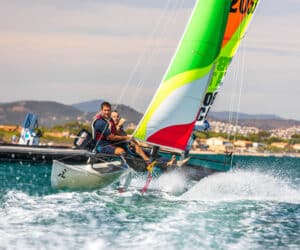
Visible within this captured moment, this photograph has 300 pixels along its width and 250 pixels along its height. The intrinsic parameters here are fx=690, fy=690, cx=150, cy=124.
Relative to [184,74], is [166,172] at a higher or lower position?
lower

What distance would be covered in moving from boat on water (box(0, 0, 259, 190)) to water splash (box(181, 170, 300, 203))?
1.34ft

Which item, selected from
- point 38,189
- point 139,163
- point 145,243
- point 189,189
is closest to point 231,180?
point 189,189

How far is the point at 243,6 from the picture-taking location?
665 inches

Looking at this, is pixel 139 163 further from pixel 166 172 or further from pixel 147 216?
pixel 147 216

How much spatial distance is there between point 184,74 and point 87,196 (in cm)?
360

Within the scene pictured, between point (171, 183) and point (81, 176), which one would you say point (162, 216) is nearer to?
point (171, 183)

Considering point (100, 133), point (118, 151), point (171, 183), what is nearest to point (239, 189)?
point (171, 183)

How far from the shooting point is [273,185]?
19109mm

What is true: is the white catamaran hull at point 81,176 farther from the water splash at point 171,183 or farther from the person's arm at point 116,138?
the water splash at point 171,183

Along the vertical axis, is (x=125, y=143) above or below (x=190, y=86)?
below

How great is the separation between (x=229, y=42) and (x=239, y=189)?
12.6 ft

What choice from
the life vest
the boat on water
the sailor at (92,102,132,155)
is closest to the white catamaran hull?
the boat on water

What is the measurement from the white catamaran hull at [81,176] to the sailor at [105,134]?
0.39 meters

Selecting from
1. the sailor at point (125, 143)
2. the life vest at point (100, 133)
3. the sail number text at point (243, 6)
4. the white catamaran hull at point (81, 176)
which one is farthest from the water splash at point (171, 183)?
the sail number text at point (243, 6)
